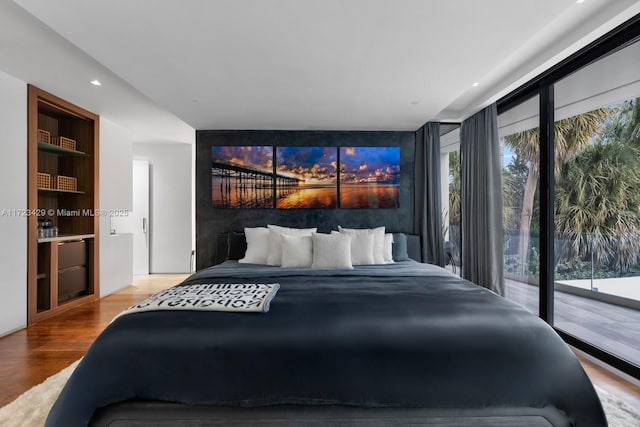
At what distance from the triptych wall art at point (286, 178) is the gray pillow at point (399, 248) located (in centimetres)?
73

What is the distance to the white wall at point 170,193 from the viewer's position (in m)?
6.71

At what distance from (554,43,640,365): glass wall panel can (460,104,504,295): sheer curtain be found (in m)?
0.69

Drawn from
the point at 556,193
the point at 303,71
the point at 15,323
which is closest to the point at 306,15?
the point at 303,71

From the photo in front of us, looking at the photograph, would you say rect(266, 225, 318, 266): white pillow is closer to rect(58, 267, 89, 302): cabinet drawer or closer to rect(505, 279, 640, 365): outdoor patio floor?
rect(505, 279, 640, 365): outdoor patio floor

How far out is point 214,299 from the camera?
207cm

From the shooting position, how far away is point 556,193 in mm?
3150

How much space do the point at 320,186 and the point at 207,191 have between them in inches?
58.0

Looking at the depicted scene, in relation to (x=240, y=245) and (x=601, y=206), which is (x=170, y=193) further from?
(x=601, y=206)

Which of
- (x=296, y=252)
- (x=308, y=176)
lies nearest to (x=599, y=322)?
(x=296, y=252)

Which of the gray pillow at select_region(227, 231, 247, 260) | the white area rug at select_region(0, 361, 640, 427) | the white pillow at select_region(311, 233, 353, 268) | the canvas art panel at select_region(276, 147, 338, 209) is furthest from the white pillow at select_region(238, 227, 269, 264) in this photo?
the white area rug at select_region(0, 361, 640, 427)

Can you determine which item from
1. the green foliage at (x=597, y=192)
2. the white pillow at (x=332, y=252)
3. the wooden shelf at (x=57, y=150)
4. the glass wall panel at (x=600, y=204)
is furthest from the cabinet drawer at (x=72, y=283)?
the glass wall panel at (x=600, y=204)

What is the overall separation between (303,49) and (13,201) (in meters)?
3.27

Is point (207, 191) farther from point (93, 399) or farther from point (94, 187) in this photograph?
point (93, 399)

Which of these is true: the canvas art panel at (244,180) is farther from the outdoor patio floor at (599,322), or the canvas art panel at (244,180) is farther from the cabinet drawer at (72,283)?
the outdoor patio floor at (599,322)
